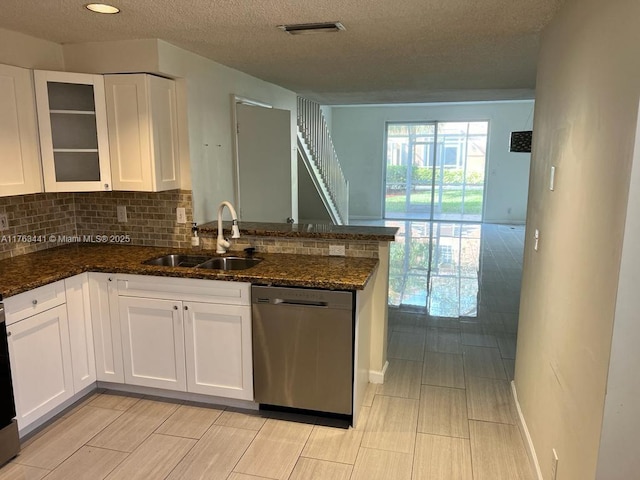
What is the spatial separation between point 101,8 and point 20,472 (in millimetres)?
2445

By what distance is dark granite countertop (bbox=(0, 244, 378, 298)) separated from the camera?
2676 mm

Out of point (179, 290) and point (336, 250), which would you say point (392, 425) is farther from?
point (179, 290)

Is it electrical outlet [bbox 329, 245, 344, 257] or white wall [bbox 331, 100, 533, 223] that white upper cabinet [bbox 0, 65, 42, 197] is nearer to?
electrical outlet [bbox 329, 245, 344, 257]

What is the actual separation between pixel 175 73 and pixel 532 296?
2767 mm

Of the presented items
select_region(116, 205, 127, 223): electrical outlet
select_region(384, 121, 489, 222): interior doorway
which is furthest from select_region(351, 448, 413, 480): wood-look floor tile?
select_region(384, 121, 489, 222): interior doorway

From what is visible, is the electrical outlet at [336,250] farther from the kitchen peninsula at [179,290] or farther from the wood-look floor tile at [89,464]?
the wood-look floor tile at [89,464]

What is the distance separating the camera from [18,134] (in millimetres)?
2902

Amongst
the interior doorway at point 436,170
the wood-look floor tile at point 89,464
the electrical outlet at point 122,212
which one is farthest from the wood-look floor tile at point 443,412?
the interior doorway at point 436,170

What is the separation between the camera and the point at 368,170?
1167 cm

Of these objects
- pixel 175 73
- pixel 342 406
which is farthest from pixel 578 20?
pixel 175 73

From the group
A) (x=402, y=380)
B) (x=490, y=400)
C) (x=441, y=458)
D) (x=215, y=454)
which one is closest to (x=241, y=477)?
(x=215, y=454)

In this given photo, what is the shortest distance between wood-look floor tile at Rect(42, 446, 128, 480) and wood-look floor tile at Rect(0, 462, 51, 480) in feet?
0.22

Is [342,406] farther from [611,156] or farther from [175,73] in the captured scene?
[175,73]

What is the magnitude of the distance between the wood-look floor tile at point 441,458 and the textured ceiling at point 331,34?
2376mm
